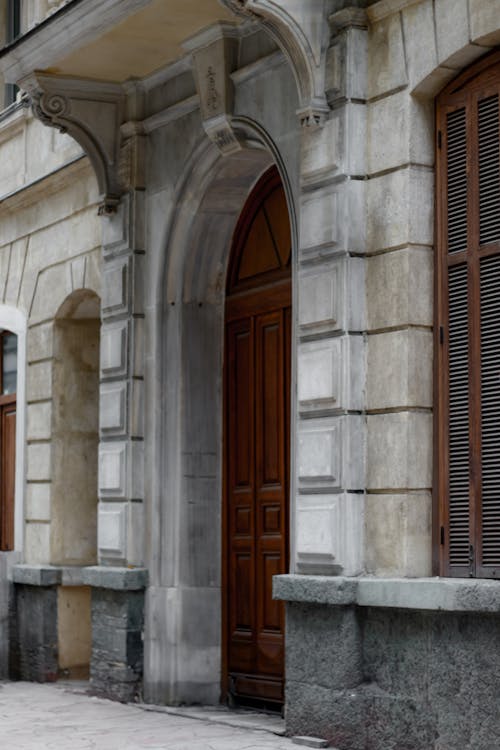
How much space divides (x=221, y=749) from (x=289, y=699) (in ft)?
1.90

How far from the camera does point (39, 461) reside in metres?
16.8

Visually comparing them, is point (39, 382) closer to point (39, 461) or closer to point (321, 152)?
point (39, 461)

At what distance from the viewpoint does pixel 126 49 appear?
1358 centimetres

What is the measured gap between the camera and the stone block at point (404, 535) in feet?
35.0

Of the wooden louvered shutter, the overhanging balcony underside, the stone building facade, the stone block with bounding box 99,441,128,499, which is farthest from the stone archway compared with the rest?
the wooden louvered shutter

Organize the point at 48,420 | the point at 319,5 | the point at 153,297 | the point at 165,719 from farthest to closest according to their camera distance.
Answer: the point at 48,420 < the point at 153,297 < the point at 165,719 < the point at 319,5

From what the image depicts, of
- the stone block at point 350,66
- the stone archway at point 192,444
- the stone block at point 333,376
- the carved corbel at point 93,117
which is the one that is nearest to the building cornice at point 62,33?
the carved corbel at point 93,117

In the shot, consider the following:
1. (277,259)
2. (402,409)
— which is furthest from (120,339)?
(402,409)

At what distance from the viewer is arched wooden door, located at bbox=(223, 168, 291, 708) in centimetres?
1331

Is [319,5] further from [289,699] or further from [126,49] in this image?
[289,699]

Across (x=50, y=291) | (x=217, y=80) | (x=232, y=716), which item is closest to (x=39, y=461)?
(x=50, y=291)

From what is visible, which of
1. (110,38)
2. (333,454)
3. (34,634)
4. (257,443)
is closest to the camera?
(333,454)

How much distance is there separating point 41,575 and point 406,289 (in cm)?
665

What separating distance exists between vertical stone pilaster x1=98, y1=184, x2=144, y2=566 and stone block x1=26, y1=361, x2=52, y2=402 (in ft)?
6.81
